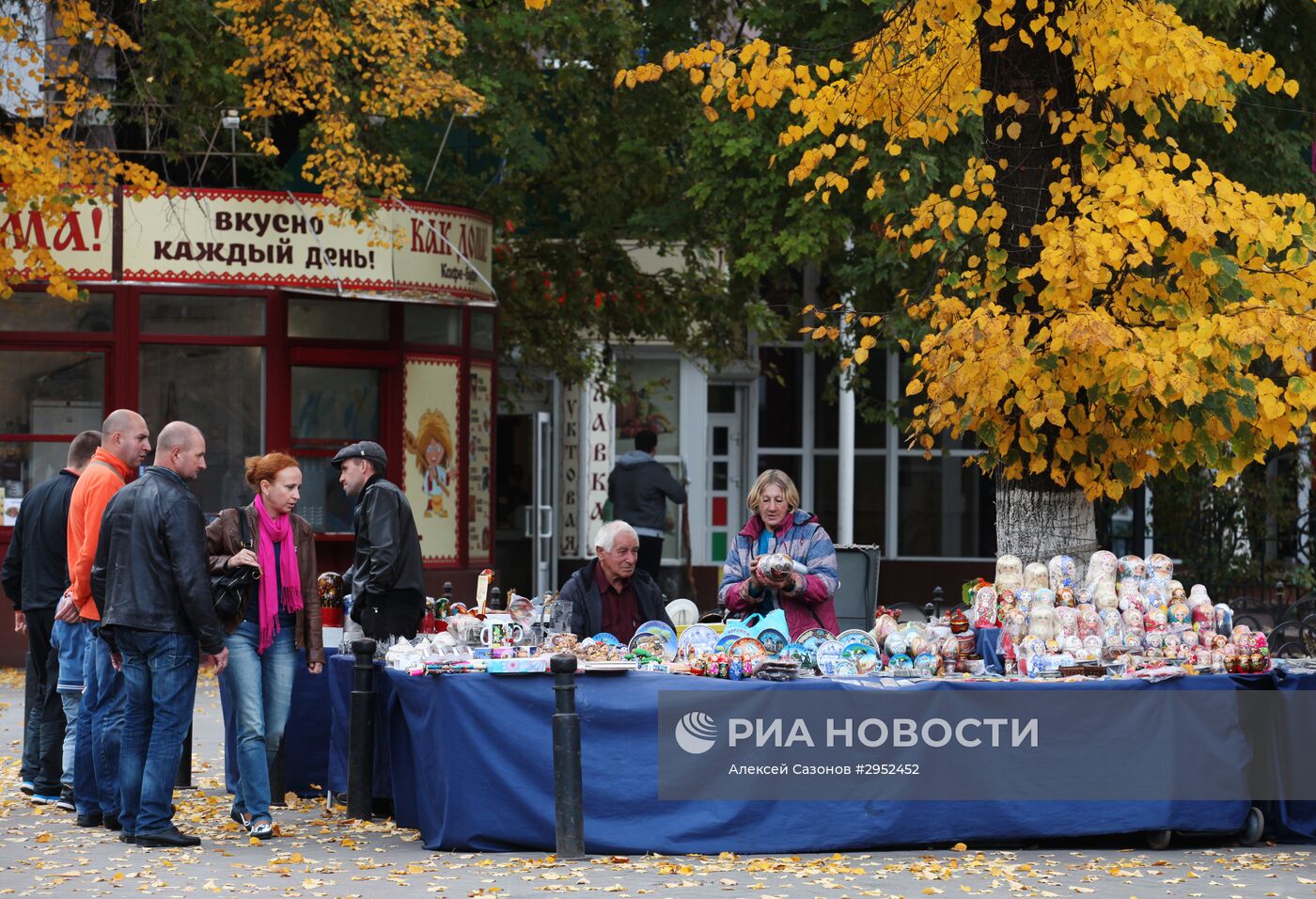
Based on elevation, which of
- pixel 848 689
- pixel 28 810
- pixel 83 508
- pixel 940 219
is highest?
pixel 940 219

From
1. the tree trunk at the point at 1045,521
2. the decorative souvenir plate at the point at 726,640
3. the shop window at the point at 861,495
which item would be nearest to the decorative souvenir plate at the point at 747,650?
the decorative souvenir plate at the point at 726,640

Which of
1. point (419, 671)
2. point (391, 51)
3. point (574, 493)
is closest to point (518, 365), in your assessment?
point (574, 493)

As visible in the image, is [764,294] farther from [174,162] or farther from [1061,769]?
[1061,769]

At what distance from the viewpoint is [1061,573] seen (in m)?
10.4

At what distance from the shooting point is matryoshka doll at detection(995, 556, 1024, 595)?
1034 centimetres

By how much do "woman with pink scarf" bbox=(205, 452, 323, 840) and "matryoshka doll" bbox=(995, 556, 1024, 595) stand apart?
136 inches

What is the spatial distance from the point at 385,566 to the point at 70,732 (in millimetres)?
1995

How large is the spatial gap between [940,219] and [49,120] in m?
9.49

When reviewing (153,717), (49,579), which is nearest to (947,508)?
(49,579)

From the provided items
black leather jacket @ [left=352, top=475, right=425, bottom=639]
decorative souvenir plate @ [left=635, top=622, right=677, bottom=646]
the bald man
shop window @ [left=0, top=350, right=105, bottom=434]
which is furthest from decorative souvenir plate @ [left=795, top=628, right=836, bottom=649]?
shop window @ [left=0, top=350, right=105, bottom=434]

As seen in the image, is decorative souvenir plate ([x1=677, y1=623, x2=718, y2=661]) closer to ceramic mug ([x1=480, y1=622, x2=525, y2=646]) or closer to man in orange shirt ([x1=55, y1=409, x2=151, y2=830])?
ceramic mug ([x1=480, y1=622, x2=525, y2=646])

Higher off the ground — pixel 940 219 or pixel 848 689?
pixel 940 219

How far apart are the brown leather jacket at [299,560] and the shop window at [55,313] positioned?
841 centimetres

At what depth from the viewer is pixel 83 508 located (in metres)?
10.2
